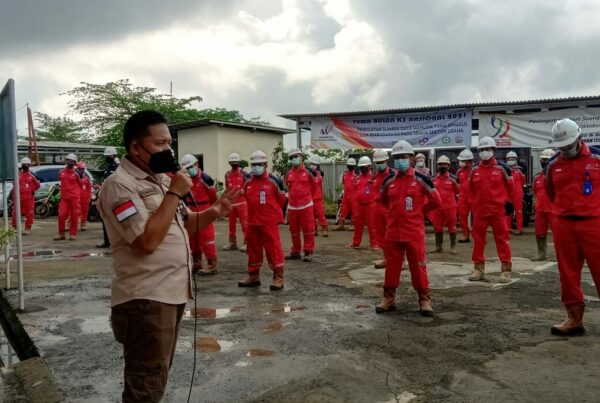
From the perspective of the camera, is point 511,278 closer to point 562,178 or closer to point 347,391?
point 562,178

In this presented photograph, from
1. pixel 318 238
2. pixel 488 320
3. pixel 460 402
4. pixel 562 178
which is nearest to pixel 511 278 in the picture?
pixel 488 320

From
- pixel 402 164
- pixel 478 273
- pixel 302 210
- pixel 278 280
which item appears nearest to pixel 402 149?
pixel 402 164

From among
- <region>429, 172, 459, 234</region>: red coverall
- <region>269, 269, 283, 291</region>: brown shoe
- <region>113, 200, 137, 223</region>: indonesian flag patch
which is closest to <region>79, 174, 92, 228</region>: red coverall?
<region>269, 269, 283, 291</region>: brown shoe

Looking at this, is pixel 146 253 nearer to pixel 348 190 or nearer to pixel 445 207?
pixel 445 207

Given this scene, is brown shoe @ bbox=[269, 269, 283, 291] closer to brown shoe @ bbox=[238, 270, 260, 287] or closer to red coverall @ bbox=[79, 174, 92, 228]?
brown shoe @ bbox=[238, 270, 260, 287]

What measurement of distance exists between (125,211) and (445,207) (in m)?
10.1

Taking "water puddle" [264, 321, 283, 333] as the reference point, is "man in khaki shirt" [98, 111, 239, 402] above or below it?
above

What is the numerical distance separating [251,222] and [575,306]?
4.21 m

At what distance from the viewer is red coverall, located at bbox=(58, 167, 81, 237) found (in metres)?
13.9

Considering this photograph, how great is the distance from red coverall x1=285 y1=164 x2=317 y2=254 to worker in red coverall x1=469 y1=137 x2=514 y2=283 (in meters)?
3.19

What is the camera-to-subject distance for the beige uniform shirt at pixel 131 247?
2.57m

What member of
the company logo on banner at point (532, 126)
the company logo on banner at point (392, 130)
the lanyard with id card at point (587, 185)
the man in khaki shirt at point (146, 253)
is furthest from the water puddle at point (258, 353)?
the company logo on banner at point (392, 130)

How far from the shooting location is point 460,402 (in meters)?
3.90

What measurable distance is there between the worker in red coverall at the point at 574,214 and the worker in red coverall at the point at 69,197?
11.5 m
